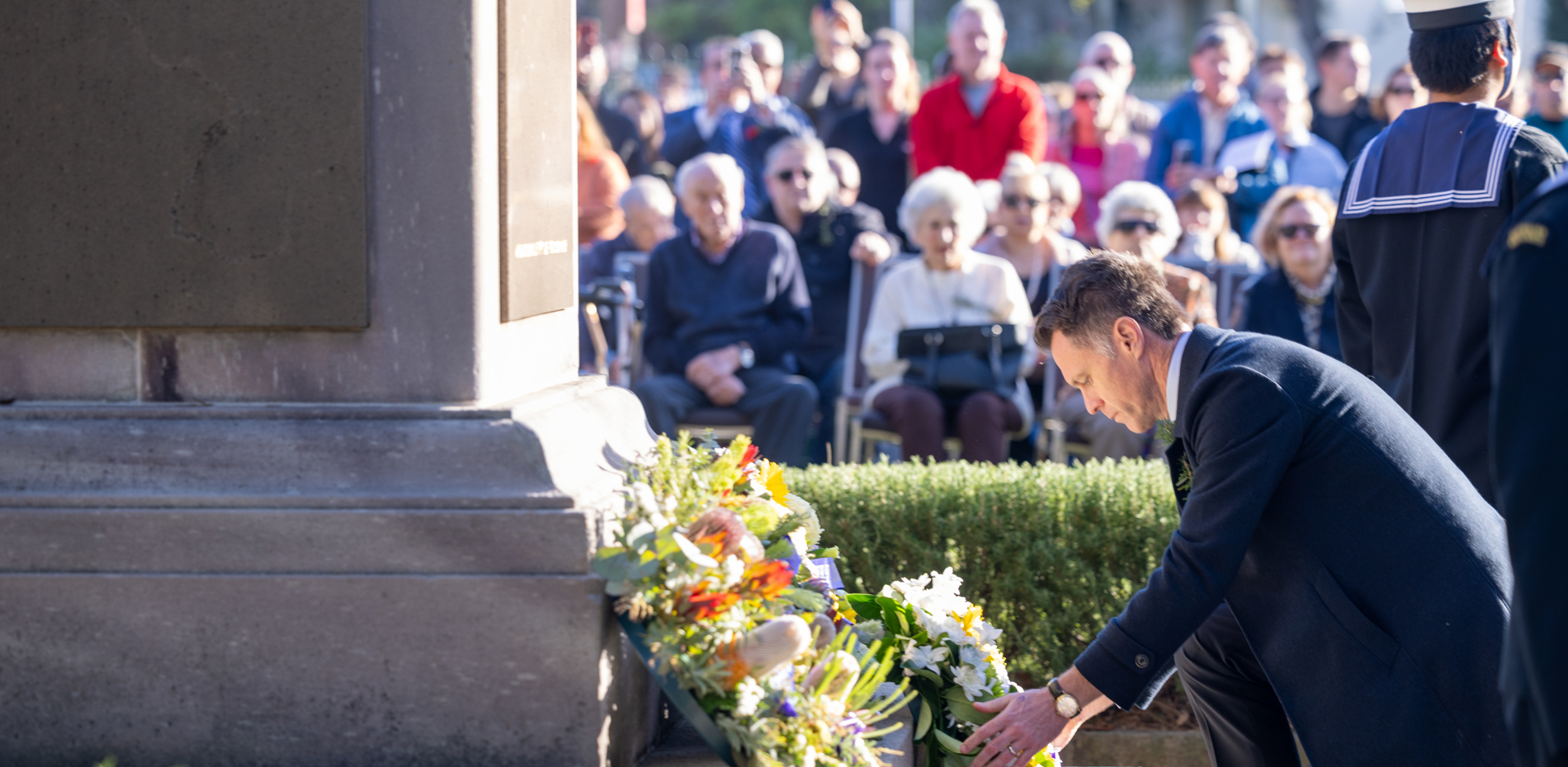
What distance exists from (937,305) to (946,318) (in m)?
0.07

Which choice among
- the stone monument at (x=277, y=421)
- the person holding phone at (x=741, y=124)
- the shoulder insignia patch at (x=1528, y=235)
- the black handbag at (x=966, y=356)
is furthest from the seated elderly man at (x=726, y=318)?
the shoulder insignia patch at (x=1528, y=235)

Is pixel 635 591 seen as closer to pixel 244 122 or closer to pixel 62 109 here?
pixel 244 122

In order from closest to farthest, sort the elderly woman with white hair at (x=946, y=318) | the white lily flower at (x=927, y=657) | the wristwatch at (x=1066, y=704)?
the wristwatch at (x=1066, y=704), the white lily flower at (x=927, y=657), the elderly woman with white hair at (x=946, y=318)

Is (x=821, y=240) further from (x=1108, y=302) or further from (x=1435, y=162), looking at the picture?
(x=1108, y=302)

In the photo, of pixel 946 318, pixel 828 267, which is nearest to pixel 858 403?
pixel 946 318

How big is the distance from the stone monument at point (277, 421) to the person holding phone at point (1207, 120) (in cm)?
593

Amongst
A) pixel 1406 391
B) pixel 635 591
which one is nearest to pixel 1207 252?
pixel 1406 391

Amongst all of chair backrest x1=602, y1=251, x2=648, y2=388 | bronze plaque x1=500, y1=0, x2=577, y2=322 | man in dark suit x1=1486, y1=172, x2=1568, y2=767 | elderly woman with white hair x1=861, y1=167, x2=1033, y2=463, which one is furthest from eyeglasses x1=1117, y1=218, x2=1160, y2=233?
man in dark suit x1=1486, y1=172, x2=1568, y2=767

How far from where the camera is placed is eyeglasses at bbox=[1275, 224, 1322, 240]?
19.9ft

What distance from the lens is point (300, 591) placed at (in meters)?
2.42

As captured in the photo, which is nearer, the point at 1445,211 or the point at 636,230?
the point at 1445,211

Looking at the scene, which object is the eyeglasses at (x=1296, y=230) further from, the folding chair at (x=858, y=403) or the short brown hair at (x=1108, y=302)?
the short brown hair at (x=1108, y=302)

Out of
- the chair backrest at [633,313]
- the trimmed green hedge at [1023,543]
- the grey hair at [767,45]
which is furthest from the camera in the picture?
the grey hair at [767,45]

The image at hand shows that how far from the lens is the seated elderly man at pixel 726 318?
6.49 m
